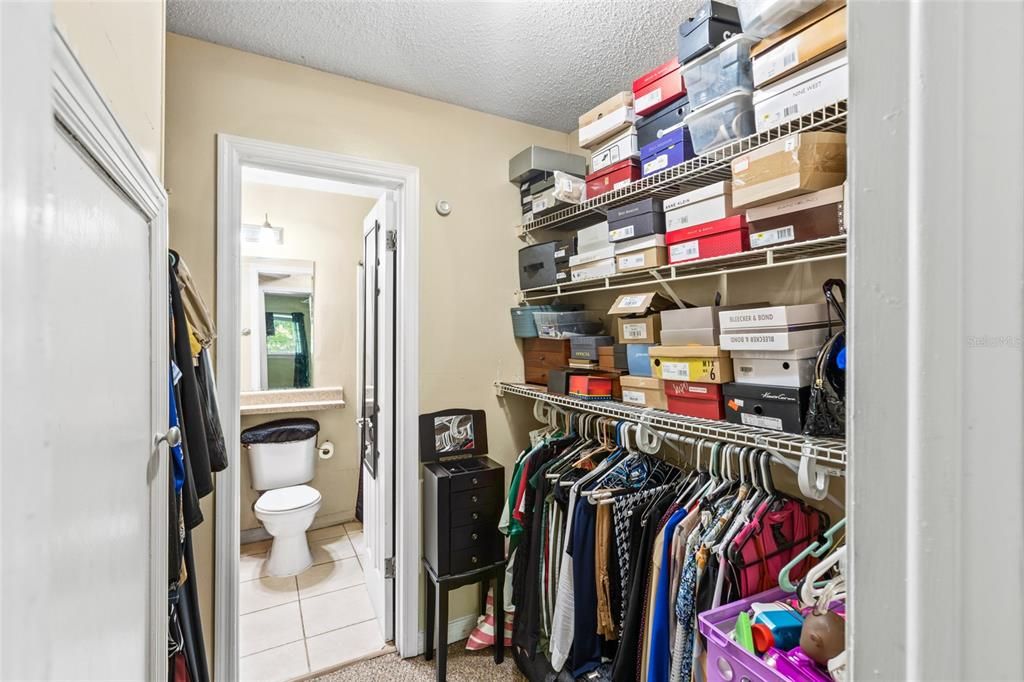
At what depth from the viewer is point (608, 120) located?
1824mm

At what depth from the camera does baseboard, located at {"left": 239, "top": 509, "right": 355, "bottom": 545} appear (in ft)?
10.5

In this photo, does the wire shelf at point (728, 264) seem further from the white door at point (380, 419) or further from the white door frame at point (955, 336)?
the white door frame at point (955, 336)

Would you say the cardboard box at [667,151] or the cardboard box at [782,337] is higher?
the cardboard box at [667,151]

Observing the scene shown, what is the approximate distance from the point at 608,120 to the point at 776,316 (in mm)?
1040

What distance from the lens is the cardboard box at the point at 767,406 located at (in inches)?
48.4

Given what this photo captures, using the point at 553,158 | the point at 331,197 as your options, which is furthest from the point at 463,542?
the point at 331,197

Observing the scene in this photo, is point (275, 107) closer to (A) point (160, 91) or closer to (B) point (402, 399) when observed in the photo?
(A) point (160, 91)

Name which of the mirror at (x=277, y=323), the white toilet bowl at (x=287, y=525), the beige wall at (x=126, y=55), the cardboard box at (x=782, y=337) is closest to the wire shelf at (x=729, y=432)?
the cardboard box at (x=782, y=337)

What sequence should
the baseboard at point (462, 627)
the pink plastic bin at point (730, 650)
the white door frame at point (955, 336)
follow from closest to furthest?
1. the white door frame at point (955, 336)
2. the pink plastic bin at point (730, 650)
3. the baseboard at point (462, 627)

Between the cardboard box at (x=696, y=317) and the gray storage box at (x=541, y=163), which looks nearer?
the cardboard box at (x=696, y=317)

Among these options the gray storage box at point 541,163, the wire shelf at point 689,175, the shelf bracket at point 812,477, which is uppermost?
the gray storage box at point 541,163

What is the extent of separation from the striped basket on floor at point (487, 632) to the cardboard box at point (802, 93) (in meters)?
2.12

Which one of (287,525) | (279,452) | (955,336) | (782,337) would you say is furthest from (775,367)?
(279,452)

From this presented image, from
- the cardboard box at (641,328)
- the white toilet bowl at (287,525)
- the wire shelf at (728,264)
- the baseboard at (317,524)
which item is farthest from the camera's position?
the baseboard at (317,524)
